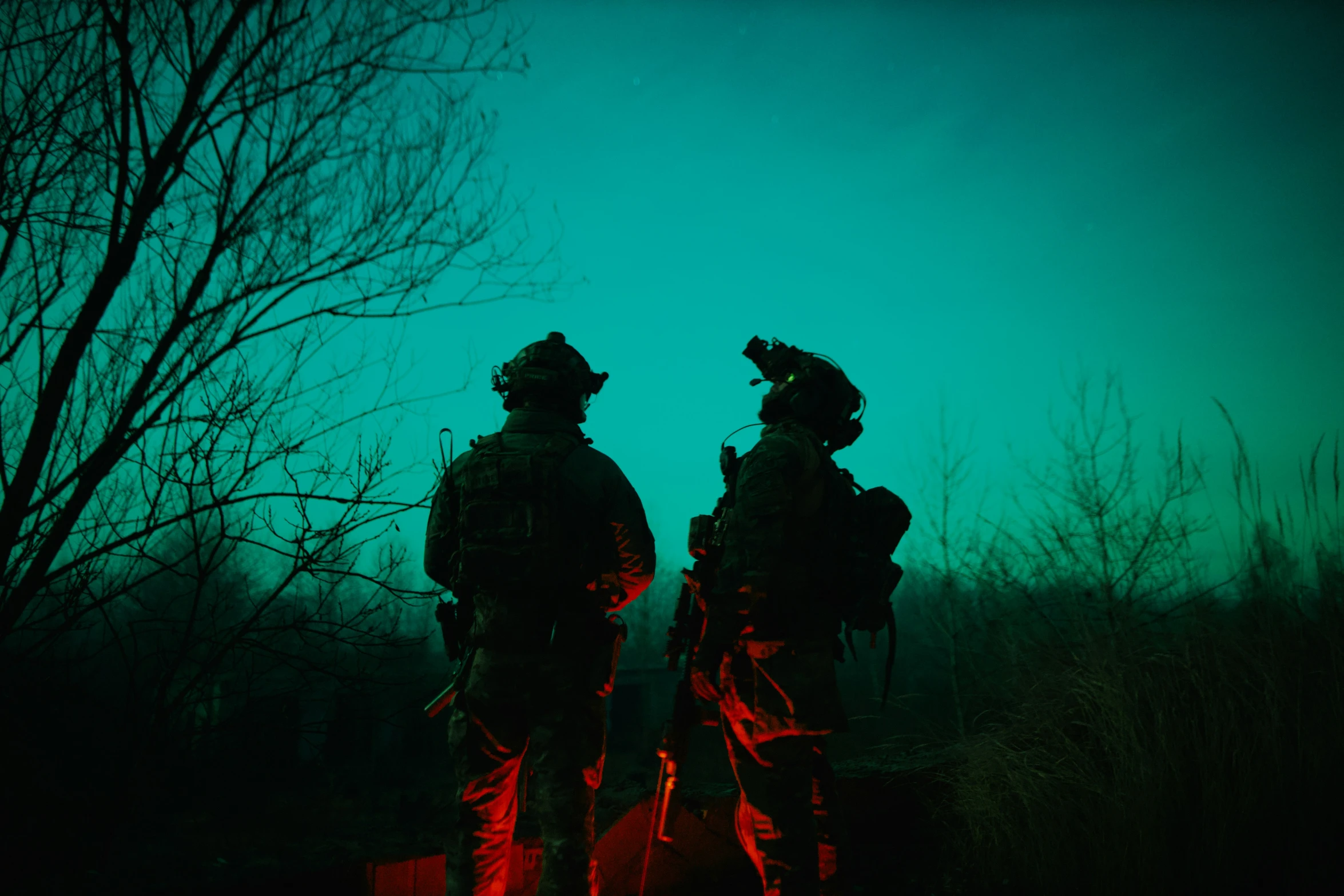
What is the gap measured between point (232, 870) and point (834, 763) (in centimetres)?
349

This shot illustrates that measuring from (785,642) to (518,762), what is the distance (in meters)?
1.25

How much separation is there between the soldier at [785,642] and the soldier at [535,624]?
0.47m

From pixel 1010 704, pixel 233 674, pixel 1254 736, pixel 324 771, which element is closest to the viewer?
pixel 1254 736

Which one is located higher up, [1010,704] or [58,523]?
[58,523]

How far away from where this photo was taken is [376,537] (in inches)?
140

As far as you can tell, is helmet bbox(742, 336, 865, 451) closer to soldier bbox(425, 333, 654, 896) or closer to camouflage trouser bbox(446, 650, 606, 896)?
soldier bbox(425, 333, 654, 896)

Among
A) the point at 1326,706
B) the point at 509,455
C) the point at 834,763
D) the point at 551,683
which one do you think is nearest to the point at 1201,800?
the point at 1326,706

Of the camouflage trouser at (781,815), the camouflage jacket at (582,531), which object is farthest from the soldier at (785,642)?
the camouflage jacket at (582,531)

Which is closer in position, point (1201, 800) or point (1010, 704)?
point (1201, 800)

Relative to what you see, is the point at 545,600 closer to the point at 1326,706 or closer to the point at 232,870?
the point at 232,870

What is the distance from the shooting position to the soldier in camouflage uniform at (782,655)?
2.93 m

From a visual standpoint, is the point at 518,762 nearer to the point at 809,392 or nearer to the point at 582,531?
the point at 582,531

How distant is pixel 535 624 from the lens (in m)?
2.91

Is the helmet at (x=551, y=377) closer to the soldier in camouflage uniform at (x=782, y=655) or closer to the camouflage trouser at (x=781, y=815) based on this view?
the soldier in camouflage uniform at (x=782, y=655)
